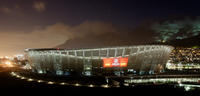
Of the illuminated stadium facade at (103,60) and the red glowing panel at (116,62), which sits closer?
the illuminated stadium facade at (103,60)

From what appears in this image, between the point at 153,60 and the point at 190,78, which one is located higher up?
the point at 153,60

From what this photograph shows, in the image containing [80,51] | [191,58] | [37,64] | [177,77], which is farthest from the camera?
[191,58]

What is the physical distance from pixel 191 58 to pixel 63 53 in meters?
102

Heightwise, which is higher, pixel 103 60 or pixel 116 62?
pixel 103 60

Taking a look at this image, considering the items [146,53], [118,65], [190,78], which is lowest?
[190,78]

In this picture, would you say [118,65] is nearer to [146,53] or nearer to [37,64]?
[146,53]

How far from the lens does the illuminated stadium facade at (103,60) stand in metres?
45.6

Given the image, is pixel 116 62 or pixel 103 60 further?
pixel 116 62

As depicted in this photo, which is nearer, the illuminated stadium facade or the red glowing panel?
the illuminated stadium facade

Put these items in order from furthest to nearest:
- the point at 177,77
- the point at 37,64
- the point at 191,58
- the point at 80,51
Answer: the point at 191,58, the point at 37,64, the point at 80,51, the point at 177,77

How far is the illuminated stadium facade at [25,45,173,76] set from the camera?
Answer: 45.6 meters

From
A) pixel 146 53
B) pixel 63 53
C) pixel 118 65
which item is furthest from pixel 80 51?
pixel 146 53

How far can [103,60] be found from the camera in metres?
46.0

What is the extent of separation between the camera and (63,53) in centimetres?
4588
